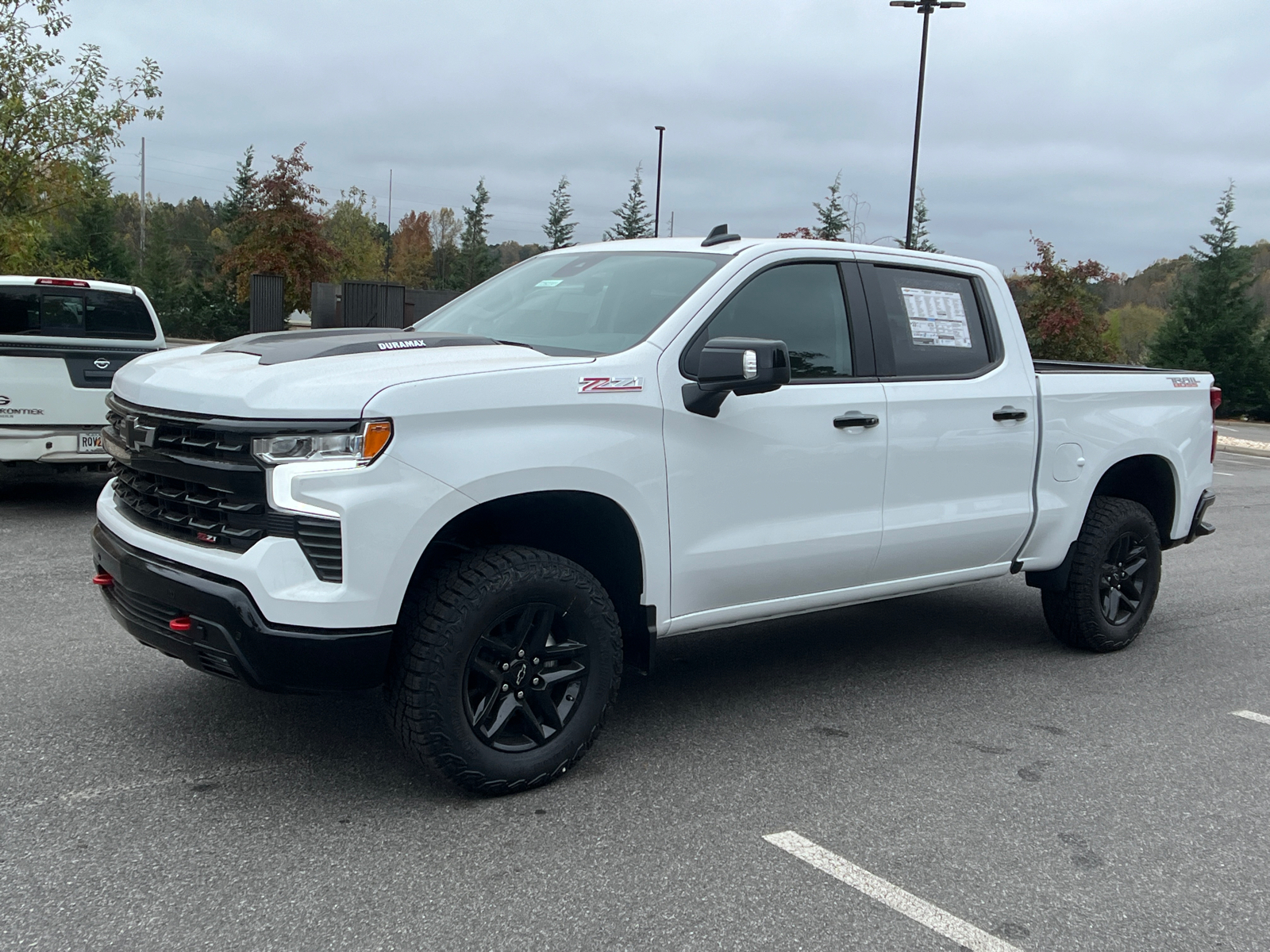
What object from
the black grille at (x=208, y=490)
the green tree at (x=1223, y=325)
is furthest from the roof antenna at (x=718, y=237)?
the green tree at (x=1223, y=325)

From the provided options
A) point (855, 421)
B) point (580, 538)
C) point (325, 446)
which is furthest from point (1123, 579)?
point (325, 446)

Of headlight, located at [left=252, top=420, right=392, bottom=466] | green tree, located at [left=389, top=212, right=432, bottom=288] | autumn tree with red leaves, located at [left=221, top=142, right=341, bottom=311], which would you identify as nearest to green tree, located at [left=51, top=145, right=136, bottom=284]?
autumn tree with red leaves, located at [left=221, top=142, right=341, bottom=311]

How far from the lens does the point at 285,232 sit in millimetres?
40000

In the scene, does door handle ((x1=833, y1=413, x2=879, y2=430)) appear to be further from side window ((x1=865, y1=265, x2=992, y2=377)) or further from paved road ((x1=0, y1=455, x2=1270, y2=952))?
paved road ((x1=0, y1=455, x2=1270, y2=952))

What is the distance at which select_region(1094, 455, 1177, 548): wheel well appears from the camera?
6055 millimetres

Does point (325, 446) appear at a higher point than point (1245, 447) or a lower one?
higher

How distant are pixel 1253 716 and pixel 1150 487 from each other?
156 centimetres

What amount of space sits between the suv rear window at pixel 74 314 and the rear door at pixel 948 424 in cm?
650

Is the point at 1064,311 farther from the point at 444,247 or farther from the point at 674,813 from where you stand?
the point at 444,247

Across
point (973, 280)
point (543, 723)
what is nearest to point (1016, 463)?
point (973, 280)

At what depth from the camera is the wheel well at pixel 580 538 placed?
12.4 feet

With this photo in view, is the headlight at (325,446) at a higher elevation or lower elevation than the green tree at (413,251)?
lower

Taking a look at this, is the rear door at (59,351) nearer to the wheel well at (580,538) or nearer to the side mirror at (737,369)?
the wheel well at (580,538)

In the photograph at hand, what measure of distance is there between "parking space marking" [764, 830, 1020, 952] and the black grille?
1.60 m
